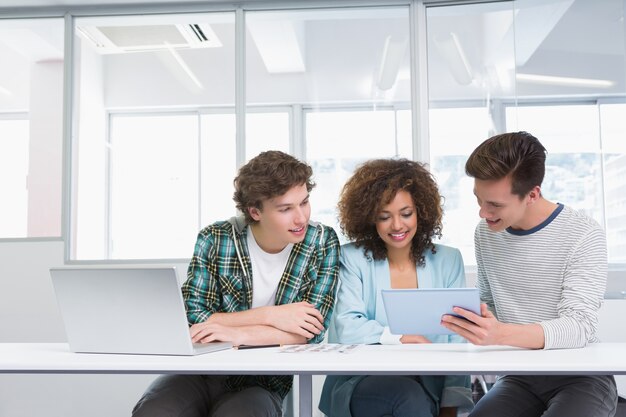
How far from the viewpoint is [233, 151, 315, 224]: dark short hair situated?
218cm

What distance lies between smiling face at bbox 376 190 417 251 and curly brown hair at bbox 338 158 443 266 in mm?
19

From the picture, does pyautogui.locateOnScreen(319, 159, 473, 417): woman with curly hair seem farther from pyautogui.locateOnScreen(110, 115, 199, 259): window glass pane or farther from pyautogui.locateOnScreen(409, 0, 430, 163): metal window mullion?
pyautogui.locateOnScreen(110, 115, 199, 259): window glass pane

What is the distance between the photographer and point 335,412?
1.99 metres

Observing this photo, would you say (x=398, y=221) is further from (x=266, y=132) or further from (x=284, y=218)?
(x=266, y=132)

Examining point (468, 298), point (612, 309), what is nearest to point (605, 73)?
point (612, 309)

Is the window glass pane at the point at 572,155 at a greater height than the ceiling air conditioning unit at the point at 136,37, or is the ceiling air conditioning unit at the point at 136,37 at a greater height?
the ceiling air conditioning unit at the point at 136,37

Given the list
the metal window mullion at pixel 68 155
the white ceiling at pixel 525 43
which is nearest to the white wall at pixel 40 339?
the metal window mullion at pixel 68 155

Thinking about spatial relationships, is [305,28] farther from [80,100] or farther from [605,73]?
[605,73]

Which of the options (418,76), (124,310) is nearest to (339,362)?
(124,310)

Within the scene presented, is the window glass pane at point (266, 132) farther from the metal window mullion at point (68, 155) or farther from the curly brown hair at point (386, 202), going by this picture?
the curly brown hair at point (386, 202)

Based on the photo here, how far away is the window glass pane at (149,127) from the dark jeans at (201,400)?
2.09 m

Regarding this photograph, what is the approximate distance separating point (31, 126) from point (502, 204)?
3075 millimetres

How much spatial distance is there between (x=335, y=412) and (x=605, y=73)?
2.65 metres

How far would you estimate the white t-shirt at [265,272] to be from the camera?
→ 221 centimetres
